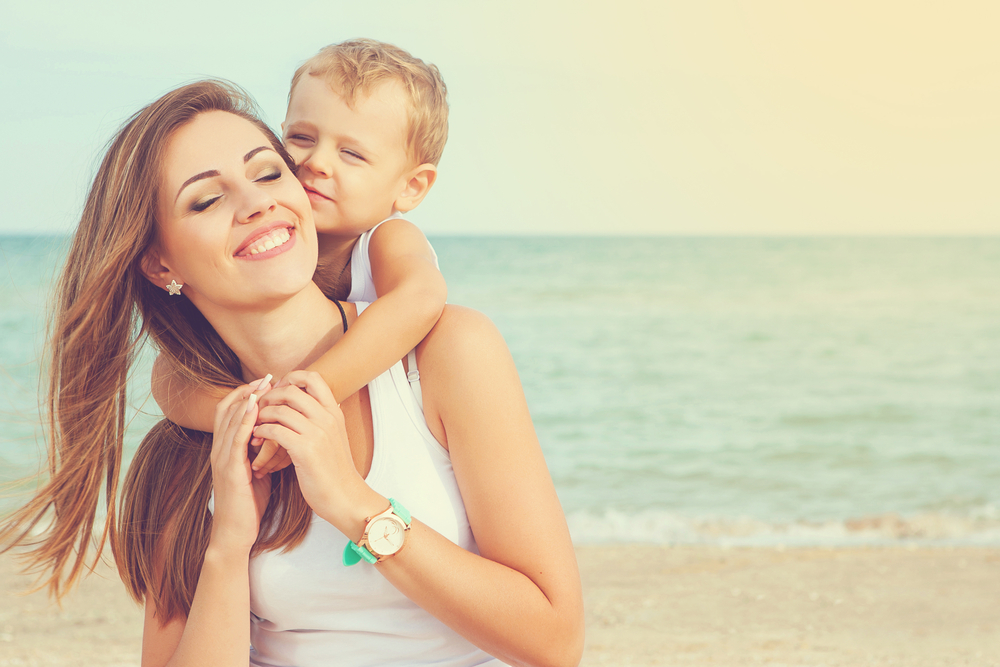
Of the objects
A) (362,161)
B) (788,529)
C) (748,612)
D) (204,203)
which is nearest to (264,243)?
(204,203)

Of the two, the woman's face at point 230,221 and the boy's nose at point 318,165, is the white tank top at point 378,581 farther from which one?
the boy's nose at point 318,165

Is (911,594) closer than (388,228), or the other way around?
(388,228)

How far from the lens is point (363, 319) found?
1.99m

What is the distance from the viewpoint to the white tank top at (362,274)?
2479mm

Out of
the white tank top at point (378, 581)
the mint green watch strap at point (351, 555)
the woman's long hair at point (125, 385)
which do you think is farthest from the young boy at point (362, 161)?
the mint green watch strap at point (351, 555)

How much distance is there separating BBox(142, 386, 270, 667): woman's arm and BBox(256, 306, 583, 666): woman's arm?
14 centimetres

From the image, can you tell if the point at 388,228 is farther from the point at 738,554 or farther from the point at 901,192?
the point at 901,192

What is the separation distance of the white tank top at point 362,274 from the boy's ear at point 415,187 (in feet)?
0.72

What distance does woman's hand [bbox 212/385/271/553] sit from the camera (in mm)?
1794

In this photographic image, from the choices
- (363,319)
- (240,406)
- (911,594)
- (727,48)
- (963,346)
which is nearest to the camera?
(240,406)

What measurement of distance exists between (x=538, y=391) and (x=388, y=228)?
12.4 meters

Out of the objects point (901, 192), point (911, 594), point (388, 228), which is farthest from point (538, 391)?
point (901, 192)

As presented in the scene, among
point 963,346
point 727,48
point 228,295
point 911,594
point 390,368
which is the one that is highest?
point 228,295

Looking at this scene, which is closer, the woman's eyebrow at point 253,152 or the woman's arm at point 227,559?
the woman's arm at point 227,559
